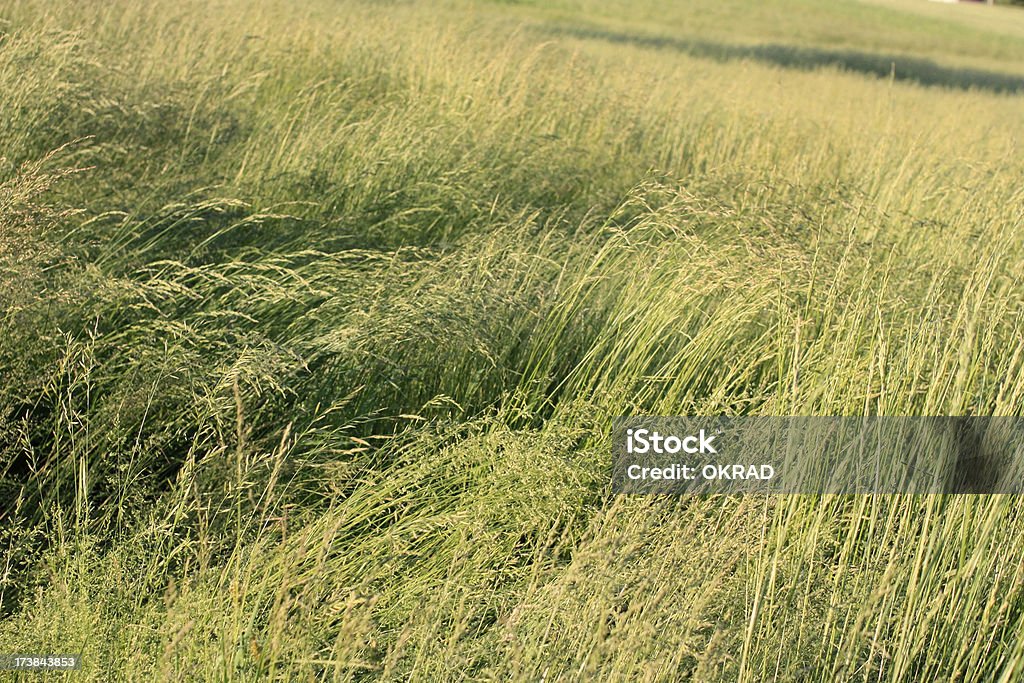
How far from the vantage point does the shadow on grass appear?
53.6ft

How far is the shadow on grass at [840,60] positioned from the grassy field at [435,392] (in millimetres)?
12716

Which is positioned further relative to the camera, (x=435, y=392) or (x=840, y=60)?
(x=840, y=60)

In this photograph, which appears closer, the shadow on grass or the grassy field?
the grassy field

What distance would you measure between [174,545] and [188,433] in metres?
0.41

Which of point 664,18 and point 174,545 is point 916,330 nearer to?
point 174,545

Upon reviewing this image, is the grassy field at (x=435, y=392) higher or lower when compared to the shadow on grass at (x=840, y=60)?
lower

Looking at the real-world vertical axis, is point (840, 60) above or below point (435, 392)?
above

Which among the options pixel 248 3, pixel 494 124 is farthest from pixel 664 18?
pixel 494 124

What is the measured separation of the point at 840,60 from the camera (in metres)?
18.0

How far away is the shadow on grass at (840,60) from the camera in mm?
16328

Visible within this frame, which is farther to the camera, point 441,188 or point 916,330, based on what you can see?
point 441,188

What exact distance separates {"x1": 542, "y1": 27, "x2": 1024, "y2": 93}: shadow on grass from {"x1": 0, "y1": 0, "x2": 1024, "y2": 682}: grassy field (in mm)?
12716

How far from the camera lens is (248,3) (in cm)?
660

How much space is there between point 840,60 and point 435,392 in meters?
17.6
